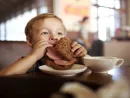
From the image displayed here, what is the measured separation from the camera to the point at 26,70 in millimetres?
597

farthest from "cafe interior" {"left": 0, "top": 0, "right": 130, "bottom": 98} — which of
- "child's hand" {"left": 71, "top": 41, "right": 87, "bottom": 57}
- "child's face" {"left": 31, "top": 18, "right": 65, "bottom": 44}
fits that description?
"child's face" {"left": 31, "top": 18, "right": 65, "bottom": 44}

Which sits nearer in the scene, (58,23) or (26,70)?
(26,70)

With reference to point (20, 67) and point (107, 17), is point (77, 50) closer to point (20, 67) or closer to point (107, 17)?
point (20, 67)

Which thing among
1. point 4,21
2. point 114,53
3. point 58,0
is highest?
point 58,0

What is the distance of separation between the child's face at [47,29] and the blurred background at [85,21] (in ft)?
1.80

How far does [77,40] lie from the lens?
4.31 metres

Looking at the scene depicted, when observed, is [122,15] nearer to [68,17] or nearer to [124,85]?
[68,17]

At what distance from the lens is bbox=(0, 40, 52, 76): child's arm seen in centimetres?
57

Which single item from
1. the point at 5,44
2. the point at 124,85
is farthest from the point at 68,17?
the point at 124,85

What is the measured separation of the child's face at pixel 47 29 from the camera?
30.9 inches

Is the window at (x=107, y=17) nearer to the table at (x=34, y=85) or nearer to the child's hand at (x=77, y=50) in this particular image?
the child's hand at (x=77, y=50)

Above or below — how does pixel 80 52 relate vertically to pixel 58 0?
below

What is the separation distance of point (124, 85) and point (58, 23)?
625mm

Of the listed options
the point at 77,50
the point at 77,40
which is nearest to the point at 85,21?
the point at 77,40
